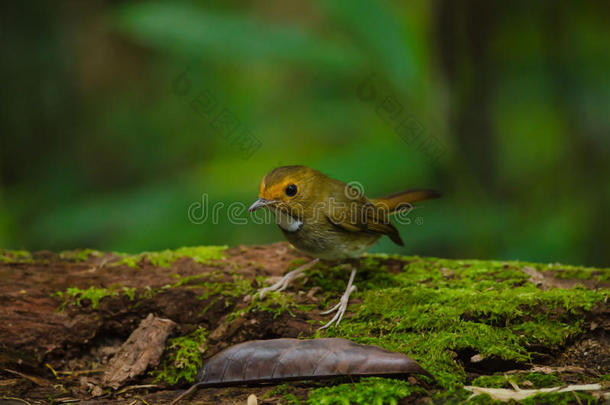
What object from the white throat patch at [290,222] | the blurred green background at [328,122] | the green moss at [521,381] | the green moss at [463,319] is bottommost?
the green moss at [521,381]

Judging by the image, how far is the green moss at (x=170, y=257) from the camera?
383cm

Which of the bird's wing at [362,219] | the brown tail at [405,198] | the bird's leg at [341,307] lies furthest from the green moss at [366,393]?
the brown tail at [405,198]

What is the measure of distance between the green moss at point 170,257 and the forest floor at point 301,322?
0.06 feet

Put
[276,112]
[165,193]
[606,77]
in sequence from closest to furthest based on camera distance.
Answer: [165,193] → [606,77] → [276,112]

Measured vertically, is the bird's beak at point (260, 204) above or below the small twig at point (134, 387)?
above

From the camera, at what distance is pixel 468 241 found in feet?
16.6

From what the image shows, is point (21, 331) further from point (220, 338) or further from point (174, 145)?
point (174, 145)

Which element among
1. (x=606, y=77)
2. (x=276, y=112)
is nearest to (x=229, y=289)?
(x=276, y=112)

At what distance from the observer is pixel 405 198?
4.16 metres

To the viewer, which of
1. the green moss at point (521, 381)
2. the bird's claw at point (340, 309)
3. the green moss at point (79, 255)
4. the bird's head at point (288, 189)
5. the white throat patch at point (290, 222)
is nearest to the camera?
the green moss at point (521, 381)

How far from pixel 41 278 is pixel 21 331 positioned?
61 centimetres

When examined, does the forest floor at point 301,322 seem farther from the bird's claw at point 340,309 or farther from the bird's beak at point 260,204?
the bird's beak at point 260,204

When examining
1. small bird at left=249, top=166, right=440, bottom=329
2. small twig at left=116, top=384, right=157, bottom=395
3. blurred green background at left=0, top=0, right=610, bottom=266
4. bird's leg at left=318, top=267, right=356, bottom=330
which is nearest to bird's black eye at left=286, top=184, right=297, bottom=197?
small bird at left=249, top=166, right=440, bottom=329

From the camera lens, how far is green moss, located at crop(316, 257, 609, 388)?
2.66 metres
